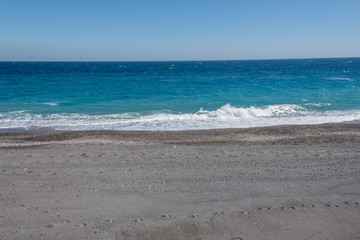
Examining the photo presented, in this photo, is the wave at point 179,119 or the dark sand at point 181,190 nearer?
the dark sand at point 181,190

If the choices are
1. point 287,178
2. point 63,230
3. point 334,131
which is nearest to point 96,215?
point 63,230

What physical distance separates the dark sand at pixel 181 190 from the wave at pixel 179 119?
448 centimetres

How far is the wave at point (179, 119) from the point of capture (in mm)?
15227

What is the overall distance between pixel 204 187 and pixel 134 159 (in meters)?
2.73

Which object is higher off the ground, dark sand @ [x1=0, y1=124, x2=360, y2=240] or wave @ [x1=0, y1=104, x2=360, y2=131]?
dark sand @ [x1=0, y1=124, x2=360, y2=240]

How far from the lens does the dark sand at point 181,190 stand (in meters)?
4.99

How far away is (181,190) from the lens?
253 inches

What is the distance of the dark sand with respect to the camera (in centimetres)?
499

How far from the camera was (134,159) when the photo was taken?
28.1 ft

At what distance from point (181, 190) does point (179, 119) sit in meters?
10.8

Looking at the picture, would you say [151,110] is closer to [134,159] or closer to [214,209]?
[134,159]

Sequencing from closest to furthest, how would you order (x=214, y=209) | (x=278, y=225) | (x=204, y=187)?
(x=278, y=225)
(x=214, y=209)
(x=204, y=187)

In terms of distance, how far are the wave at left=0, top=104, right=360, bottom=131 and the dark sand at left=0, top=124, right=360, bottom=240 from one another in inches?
176

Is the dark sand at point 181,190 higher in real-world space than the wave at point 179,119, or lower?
higher
